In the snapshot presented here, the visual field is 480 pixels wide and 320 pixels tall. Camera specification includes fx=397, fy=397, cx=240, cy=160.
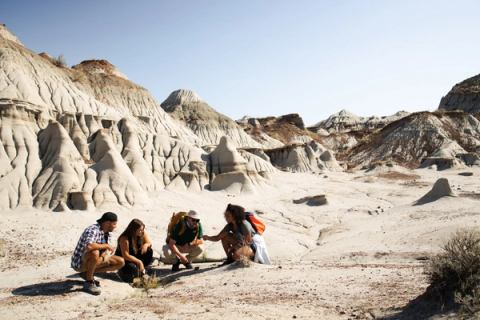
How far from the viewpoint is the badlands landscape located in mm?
6004

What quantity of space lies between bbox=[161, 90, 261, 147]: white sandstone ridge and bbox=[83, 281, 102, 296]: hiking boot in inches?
1964

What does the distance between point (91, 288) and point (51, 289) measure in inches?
35.1

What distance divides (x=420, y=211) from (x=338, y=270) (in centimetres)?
1299

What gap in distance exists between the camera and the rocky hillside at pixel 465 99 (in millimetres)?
90375

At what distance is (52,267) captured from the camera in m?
10.1

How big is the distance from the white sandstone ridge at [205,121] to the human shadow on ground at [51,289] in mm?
49285

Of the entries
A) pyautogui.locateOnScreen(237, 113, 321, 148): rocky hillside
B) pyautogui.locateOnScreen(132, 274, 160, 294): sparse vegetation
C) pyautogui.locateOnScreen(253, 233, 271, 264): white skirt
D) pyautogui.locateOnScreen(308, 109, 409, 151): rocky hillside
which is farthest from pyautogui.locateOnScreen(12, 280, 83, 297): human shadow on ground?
pyautogui.locateOnScreen(308, 109, 409, 151): rocky hillside

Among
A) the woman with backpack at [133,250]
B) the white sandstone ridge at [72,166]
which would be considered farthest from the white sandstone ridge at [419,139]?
the woman with backpack at [133,250]

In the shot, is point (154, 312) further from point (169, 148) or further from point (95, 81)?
point (95, 81)

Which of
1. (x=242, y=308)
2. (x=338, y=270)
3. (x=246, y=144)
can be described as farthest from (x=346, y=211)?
(x=246, y=144)

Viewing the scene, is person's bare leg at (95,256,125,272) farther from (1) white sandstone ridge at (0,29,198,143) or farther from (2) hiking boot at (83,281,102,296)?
A: (1) white sandstone ridge at (0,29,198,143)

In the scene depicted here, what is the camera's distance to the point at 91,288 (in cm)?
685

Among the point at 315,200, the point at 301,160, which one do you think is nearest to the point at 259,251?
the point at 315,200

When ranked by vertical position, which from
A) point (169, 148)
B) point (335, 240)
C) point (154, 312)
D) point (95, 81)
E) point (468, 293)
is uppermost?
point (95, 81)
